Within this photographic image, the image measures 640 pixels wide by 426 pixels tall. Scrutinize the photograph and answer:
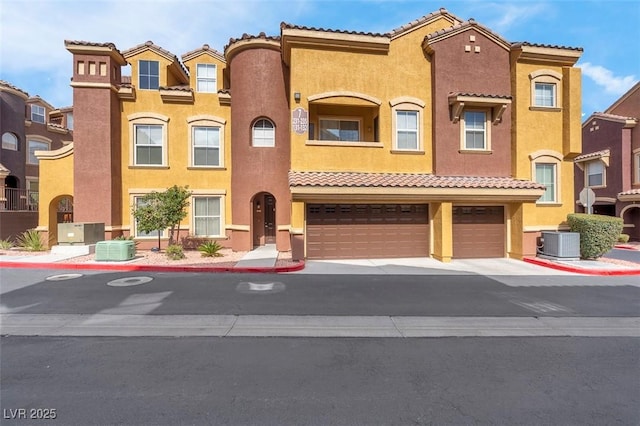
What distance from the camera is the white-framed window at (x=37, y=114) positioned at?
22.9m

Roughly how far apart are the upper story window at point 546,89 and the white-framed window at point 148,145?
1756cm

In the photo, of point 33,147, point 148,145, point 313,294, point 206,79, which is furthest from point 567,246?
point 33,147

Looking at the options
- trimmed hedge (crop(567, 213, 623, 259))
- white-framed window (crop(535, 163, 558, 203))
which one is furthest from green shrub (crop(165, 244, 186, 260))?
trimmed hedge (crop(567, 213, 623, 259))

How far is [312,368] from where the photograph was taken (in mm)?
4133

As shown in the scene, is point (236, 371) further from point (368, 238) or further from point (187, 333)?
point (368, 238)

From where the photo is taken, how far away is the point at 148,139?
14.7 metres

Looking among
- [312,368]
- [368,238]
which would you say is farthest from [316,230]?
[312,368]

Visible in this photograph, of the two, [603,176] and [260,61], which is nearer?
[260,61]

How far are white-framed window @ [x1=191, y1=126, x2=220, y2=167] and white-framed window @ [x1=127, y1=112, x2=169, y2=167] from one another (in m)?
1.39

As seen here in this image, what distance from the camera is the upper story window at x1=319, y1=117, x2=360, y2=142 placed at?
14.2m

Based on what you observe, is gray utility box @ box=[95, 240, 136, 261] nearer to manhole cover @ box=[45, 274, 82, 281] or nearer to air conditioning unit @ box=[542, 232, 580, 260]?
manhole cover @ box=[45, 274, 82, 281]

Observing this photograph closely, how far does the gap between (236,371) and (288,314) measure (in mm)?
2271

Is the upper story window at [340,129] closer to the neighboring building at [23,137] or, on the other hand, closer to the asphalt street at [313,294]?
the asphalt street at [313,294]

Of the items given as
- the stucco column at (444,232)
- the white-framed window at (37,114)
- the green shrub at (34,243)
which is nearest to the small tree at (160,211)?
the green shrub at (34,243)
